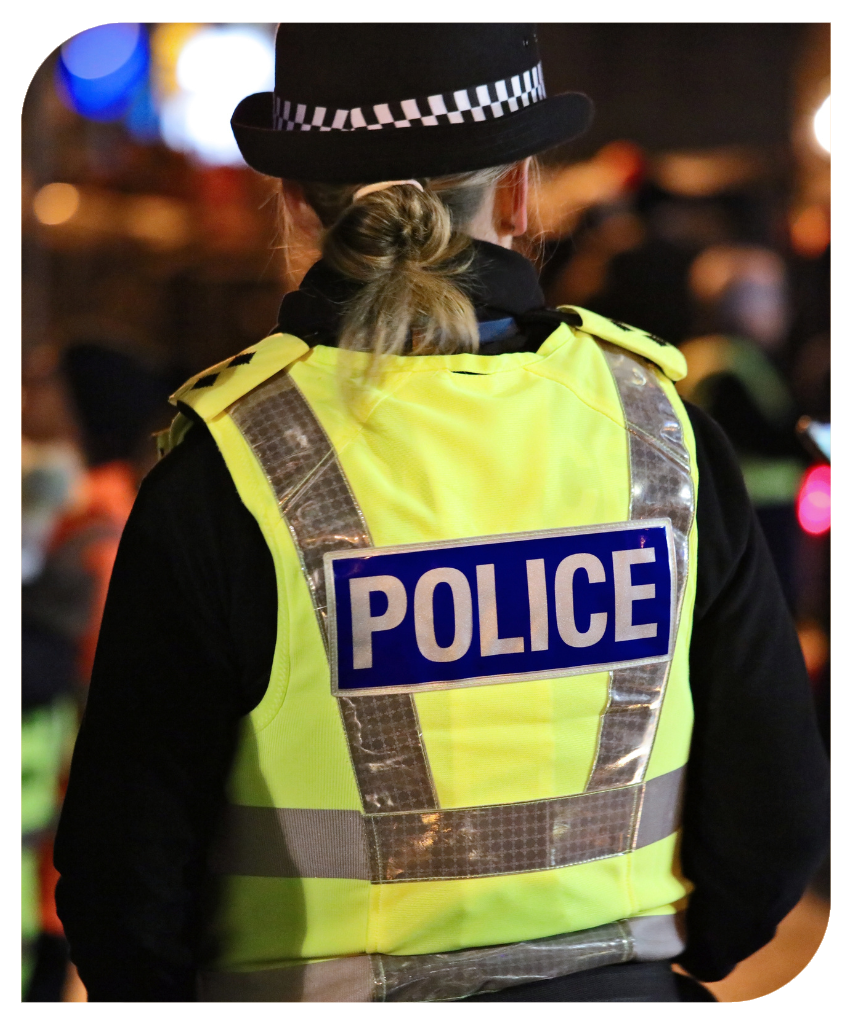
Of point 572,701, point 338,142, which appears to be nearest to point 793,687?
point 572,701

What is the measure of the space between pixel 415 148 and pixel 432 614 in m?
0.37

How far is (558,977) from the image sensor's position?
681 millimetres

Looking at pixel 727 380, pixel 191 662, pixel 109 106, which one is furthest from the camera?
pixel 727 380

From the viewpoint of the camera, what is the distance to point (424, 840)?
0.65 m

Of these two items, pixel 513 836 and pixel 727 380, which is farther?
pixel 727 380

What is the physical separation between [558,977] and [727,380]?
27.8 inches

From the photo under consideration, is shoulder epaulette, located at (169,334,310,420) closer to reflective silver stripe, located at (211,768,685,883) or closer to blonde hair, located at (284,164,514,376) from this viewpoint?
blonde hair, located at (284,164,514,376)

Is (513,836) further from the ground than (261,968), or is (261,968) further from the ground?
(513,836)

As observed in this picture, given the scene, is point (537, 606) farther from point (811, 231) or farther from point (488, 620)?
point (811, 231)

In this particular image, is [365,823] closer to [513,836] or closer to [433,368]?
[513,836]

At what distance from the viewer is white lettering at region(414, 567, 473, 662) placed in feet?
2.06

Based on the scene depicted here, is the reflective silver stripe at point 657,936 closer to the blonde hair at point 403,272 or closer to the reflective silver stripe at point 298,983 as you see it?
the reflective silver stripe at point 298,983

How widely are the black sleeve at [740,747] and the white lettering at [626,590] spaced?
6cm

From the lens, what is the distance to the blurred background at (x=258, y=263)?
0.83 m
